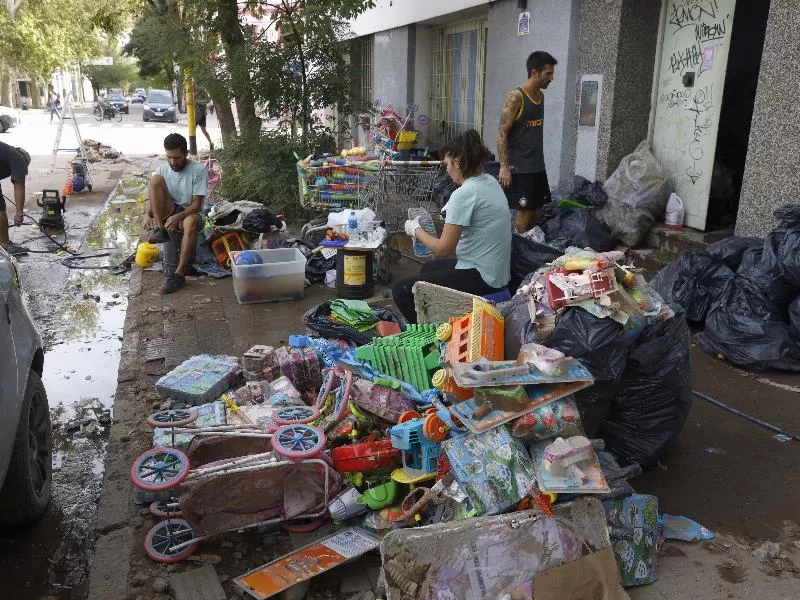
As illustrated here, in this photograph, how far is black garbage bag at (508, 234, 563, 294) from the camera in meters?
5.20

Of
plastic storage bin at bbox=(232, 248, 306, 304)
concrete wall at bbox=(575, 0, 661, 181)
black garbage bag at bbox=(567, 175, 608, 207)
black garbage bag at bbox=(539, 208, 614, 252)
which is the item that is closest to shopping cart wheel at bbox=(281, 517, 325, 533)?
plastic storage bin at bbox=(232, 248, 306, 304)

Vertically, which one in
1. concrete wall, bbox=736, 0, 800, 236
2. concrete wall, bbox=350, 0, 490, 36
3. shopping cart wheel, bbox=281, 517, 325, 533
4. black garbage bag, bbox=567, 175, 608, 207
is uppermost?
concrete wall, bbox=350, 0, 490, 36

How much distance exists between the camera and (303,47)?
10289 mm

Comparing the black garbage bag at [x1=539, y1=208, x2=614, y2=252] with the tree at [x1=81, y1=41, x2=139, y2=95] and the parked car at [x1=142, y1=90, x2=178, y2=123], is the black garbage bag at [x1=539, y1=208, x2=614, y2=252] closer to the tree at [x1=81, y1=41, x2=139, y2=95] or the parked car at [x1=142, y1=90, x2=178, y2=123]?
the parked car at [x1=142, y1=90, x2=178, y2=123]

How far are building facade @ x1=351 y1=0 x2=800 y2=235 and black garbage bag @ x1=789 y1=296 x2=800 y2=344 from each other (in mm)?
1297

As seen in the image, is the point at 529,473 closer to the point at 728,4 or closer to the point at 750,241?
the point at 750,241

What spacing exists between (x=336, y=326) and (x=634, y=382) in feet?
7.15

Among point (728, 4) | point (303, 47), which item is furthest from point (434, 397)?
point (303, 47)

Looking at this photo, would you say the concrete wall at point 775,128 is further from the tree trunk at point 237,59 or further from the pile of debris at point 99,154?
the pile of debris at point 99,154

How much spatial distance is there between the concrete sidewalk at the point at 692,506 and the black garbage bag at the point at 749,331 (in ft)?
0.46

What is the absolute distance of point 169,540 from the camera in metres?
3.24

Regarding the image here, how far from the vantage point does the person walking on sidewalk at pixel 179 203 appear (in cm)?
727

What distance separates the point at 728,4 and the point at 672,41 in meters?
0.83

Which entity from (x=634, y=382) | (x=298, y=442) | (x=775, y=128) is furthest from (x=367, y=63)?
(x=298, y=442)
